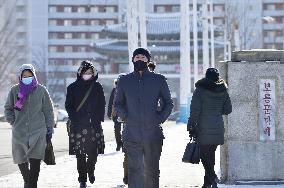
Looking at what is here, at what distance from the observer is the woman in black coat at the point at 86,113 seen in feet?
33.4

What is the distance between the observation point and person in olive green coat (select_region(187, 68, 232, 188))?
31.9ft

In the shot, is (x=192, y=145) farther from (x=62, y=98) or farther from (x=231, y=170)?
(x=62, y=98)

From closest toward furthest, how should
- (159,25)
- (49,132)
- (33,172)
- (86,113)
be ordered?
(33,172) < (49,132) < (86,113) < (159,25)

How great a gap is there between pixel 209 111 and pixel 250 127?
1.04 m

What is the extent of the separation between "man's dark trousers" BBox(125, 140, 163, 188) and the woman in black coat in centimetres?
237

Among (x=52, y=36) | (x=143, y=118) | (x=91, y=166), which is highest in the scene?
(x=52, y=36)

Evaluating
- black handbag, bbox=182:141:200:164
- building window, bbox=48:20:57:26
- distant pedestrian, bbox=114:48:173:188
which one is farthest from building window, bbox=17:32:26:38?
distant pedestrian, bbox=114:48:173:188

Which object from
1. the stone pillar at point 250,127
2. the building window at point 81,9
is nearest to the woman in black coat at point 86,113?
the stone pillar at point 250,127

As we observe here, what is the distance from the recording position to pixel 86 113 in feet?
33.4

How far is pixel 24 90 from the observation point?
898cm

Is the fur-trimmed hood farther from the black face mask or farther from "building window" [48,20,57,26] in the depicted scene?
"building window" [48,20,57,26]

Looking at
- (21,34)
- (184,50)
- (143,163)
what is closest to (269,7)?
(21,34)

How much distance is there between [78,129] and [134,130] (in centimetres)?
251

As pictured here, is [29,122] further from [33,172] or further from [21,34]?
[21,34]
